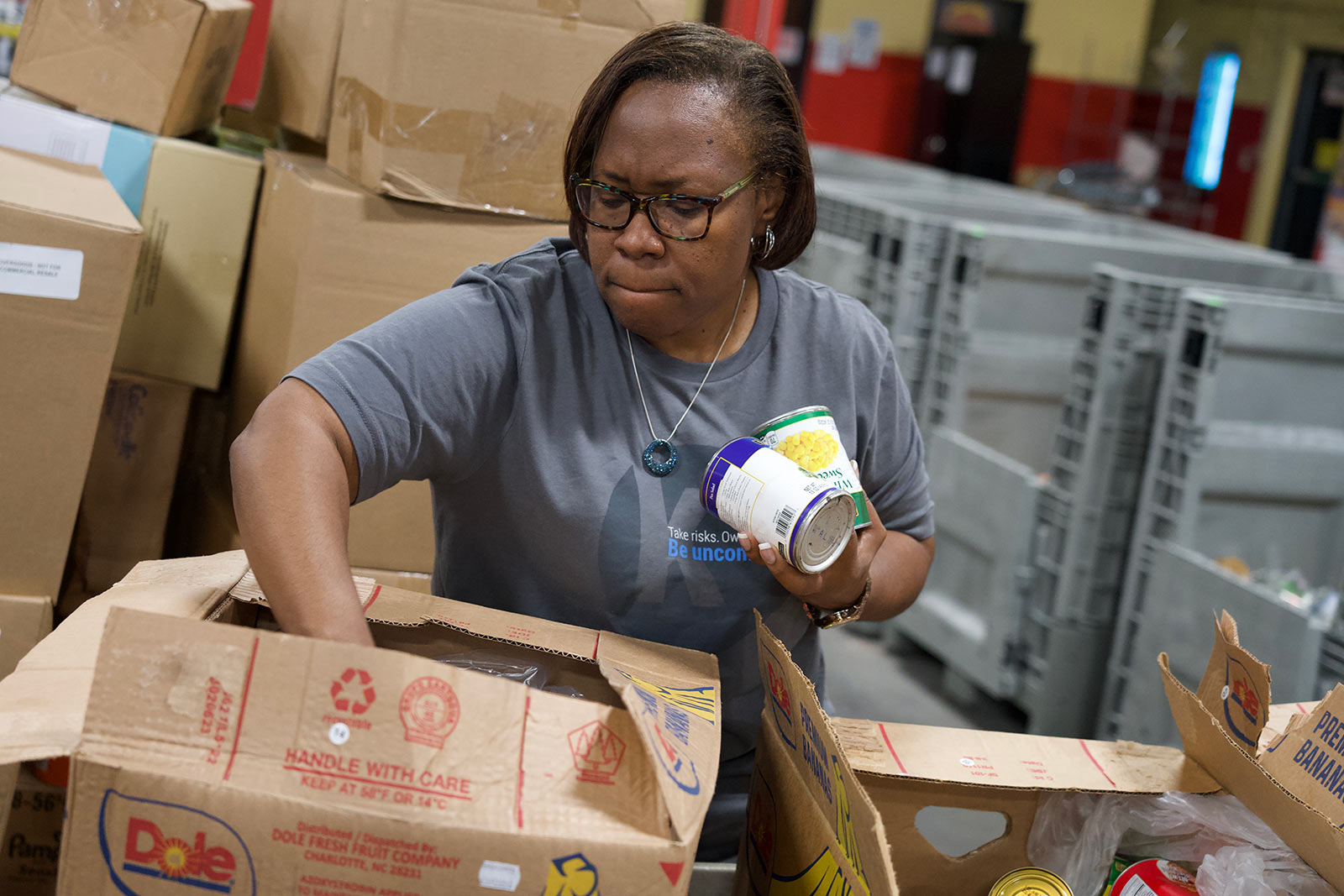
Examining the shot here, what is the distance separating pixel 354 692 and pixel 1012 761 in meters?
0.66

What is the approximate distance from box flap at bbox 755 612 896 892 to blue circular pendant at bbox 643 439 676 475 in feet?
0.90

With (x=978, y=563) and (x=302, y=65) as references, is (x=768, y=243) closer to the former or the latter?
(x=302, y=65)

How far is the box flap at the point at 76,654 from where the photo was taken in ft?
2.77

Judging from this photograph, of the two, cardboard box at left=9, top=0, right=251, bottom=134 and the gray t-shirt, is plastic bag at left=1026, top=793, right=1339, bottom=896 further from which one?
cardboard box at left=9, top=0, right=251, bottom=134

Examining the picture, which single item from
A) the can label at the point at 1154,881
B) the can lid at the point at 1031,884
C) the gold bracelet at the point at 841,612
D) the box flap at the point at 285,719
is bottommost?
the can lid at the point at 1031,884

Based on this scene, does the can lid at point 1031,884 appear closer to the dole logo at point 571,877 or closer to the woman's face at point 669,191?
the dole logo at point 571,877

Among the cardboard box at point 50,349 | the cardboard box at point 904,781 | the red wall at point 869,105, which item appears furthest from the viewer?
the red wall at point 869,105

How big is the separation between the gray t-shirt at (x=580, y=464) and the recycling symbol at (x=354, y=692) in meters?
0.42

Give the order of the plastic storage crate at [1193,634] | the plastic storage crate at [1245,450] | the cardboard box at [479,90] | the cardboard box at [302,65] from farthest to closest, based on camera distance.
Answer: the plastic storage crate at [1245,450] → the plastic storage crate at [1193,634] → the cardboard box at [302,65] → the cardboard box at [479,90]

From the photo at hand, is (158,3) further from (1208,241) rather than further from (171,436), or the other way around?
(1208,241)

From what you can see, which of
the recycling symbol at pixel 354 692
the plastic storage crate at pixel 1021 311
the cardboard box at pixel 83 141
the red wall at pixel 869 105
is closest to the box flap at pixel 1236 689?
the recycling symbol at pixel 354 692

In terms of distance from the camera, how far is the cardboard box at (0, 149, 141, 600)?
1662 millimetres

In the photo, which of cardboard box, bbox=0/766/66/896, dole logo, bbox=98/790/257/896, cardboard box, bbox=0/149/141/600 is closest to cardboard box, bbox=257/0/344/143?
cardboard box, bbox=0/149/141/600

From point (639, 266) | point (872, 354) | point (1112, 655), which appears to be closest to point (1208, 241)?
point (1112, 655)
